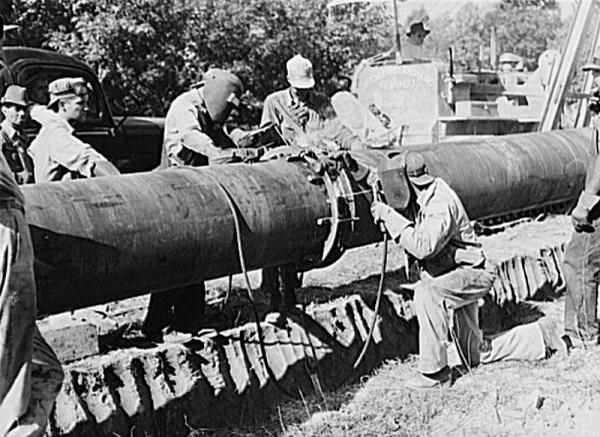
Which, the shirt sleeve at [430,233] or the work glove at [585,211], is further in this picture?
the work glove at [585,211]

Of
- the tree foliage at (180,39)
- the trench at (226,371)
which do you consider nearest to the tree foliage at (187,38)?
the tree foliage at (180,39)

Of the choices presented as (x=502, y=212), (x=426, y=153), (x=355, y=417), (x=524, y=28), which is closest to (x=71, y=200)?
(x=355, y=417)

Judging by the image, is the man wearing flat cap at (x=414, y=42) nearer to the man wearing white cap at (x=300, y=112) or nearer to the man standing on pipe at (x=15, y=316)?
the man wearing white cap at (x=300, y=112)

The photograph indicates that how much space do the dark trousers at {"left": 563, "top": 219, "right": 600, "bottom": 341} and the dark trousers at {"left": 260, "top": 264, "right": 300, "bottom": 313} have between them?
6.62 ft

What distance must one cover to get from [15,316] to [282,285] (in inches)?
153

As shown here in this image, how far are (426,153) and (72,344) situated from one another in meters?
3.17

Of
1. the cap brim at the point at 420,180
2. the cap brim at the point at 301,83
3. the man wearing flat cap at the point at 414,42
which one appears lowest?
the man wearing flat cap at the point at 414,42

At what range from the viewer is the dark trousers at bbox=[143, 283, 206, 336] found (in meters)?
6.66

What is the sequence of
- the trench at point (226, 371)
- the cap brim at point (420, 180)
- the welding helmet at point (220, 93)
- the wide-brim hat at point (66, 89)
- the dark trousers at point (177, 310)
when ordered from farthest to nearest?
1. the welding helmet at point (220, 93)
2. the wide-brim hat at point (66, 89)
3. the dark trousers at point (177, 310)
4. the cap brim at point (420, 180)
5. the trench at point (226, 371)

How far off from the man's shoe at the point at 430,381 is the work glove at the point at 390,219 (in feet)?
3.02

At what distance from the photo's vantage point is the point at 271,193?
19.5ft

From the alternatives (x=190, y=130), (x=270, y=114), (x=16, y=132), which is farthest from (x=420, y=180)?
(x=16, y=132)

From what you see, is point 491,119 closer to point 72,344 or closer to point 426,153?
point 426,153

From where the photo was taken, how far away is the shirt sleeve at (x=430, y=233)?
6094 millimetres
